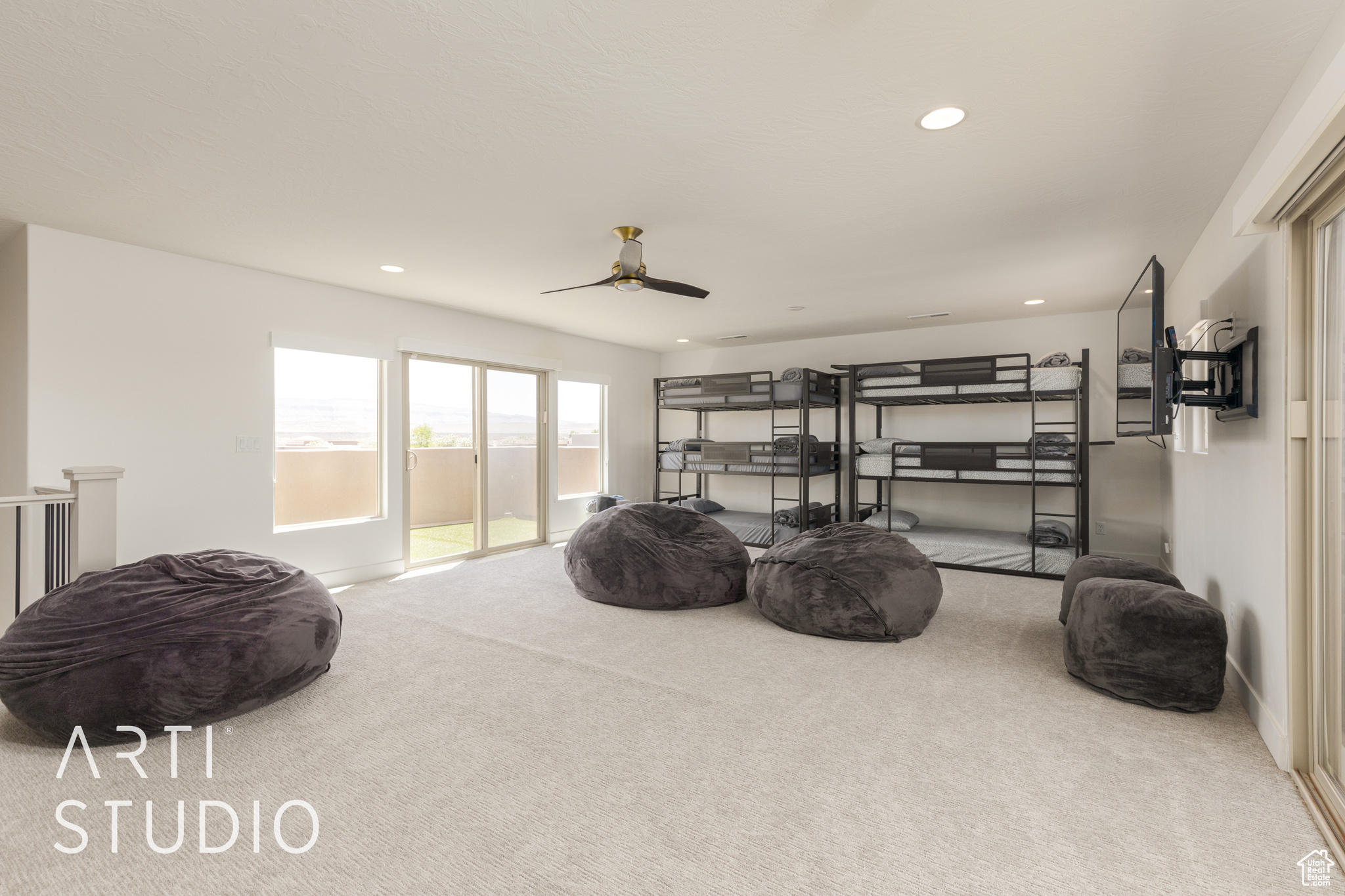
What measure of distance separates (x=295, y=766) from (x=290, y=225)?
9.21ft

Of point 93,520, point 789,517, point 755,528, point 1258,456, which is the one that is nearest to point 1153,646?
point 1258,456

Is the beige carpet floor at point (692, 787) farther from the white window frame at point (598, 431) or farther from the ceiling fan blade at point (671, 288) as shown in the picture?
the white window frame at point (598, 431)

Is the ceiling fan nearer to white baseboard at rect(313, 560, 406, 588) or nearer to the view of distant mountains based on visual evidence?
the view of distant mountains

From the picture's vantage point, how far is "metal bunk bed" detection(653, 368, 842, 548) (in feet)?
21.1

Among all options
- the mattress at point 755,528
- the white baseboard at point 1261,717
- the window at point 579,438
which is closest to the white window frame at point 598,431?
the window at point 579,438

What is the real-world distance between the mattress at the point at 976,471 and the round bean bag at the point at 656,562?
2047mm

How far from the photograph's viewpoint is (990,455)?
535 centimetres

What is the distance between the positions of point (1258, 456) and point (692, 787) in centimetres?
250

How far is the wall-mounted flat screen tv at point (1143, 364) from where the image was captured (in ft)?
8.57

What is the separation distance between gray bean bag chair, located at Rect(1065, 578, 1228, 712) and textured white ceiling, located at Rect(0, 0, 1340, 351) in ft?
6.14

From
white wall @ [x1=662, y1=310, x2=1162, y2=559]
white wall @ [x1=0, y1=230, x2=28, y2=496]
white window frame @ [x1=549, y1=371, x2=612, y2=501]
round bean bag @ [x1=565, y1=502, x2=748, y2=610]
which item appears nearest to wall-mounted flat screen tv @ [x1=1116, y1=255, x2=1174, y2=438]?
white wall @ [x1=662, y1=310, x2=1162, y2=559]

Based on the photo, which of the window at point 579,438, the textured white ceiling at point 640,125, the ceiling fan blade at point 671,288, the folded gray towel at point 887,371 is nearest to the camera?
the textured white ceiling at point 640,125

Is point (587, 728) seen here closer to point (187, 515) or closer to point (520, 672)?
point (520, 672)

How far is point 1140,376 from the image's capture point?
4809 millimetres
